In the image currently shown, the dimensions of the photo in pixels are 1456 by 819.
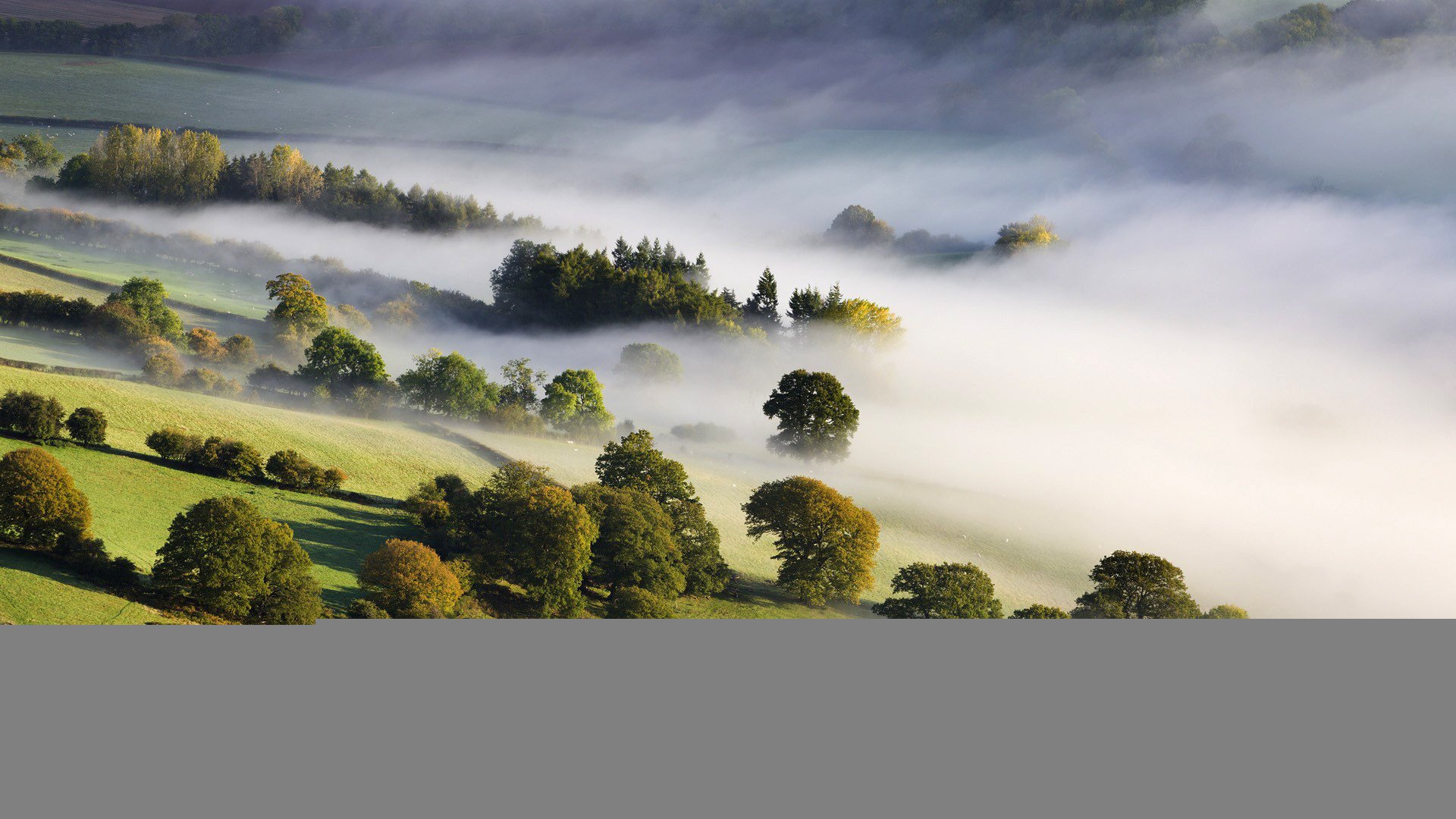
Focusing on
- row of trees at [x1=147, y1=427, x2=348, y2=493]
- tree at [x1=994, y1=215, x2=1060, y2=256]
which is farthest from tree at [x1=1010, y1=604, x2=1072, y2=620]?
row of trees at [x1=147, y1=427, x2=348, y2=493]

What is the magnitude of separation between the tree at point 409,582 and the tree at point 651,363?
3959 mm

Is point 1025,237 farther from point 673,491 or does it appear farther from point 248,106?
point 248,106

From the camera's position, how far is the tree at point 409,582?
41.7 feet

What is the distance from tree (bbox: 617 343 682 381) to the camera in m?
15.6

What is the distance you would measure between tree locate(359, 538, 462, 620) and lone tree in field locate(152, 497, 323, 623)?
0.63m

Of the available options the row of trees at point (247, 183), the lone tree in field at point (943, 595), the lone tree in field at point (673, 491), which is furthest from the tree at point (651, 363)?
the lone tree in field at point (943, 595)

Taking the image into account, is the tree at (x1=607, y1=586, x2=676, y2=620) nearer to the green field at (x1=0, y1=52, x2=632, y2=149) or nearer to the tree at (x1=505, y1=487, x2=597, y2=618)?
the tree at (x1=505, y1=487, x2=597, y2=618)

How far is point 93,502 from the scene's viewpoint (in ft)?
40.3

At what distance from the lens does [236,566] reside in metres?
11.9

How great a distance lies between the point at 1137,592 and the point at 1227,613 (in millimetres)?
1049

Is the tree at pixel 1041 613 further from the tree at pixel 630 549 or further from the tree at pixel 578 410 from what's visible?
the tree at pixel 578 410

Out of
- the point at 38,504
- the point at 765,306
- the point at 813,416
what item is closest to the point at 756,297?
the point at 765,306

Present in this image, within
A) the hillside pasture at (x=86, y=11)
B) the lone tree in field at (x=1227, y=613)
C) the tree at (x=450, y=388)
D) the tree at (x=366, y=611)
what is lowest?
the tree at (x=366, y=611)

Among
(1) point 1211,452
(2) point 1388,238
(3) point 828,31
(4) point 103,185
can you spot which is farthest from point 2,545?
(2) point 1388,238
